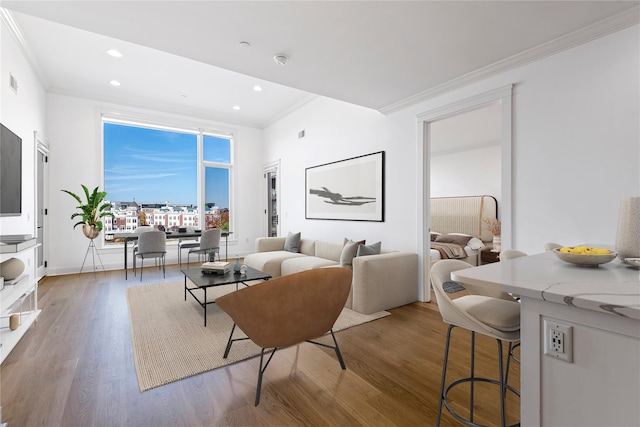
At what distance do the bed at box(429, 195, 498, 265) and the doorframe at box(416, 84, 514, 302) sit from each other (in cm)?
103

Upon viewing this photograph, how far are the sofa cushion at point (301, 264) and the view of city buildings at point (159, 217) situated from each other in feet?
10.2

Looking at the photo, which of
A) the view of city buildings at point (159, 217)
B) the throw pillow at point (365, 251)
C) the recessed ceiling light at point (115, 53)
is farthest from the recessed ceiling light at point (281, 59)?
the view of city buildings at point (159, 217)

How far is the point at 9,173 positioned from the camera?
2.81 meters

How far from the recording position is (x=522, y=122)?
2854mm

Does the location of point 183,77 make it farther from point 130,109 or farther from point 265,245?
point 265,245

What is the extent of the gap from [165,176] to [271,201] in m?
2.44

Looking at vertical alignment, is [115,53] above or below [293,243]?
above

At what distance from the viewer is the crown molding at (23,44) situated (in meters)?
3.28

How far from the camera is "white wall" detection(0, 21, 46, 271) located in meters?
3.29

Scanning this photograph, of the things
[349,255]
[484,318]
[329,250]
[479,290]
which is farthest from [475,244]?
[484,318]

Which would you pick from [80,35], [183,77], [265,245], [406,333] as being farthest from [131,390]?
[183,77]

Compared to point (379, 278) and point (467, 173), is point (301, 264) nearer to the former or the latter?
point (379, 278)

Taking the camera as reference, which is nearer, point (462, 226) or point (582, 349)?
point (582, 349)

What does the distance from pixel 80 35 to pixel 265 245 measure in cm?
392
